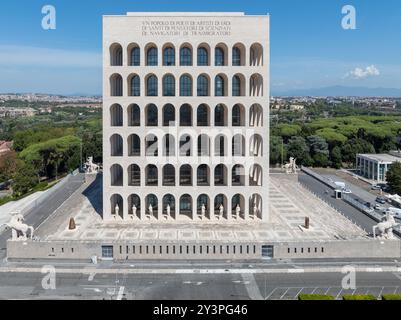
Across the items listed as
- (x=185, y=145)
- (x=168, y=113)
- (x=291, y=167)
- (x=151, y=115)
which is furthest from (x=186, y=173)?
(x=291, y=167)

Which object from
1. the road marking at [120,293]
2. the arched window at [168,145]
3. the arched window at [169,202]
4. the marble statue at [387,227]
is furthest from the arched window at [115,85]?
the marble statue at [387,227]

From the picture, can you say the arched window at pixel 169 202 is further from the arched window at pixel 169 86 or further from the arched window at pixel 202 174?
the arched window at pixel 169 86

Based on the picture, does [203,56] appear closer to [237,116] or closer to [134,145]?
[237,116]

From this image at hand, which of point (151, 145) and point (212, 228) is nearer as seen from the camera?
point (212, 228)

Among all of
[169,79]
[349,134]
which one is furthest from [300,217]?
[349,134]

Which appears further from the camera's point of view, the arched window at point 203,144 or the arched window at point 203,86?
the arched window at point 203,86
